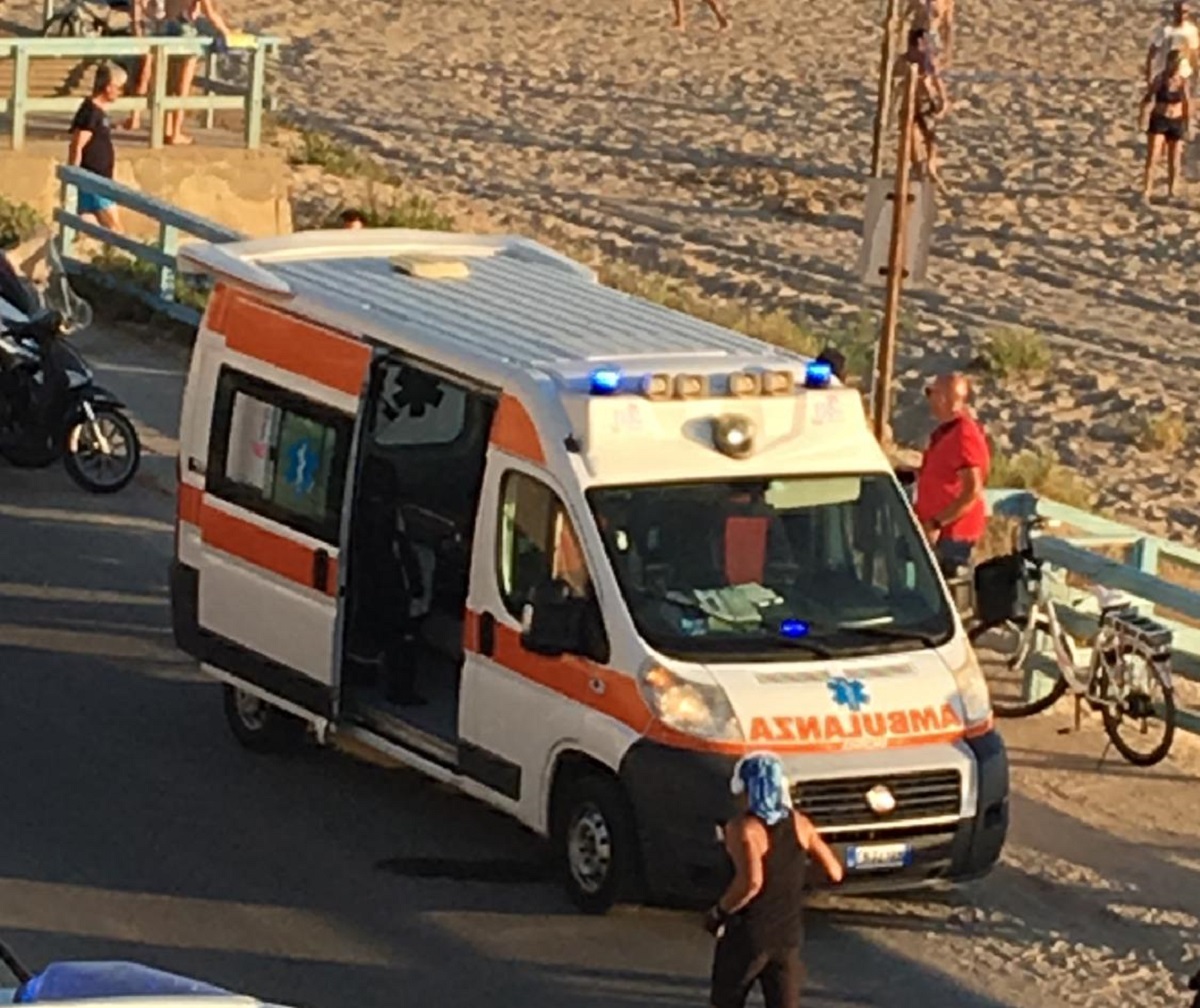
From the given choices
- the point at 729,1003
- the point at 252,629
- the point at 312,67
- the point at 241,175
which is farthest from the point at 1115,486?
the point at 312,67

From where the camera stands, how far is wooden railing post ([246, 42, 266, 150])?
1037 inches

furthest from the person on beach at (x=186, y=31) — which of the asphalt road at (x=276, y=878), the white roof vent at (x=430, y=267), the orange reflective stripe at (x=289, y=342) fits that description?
the orange reflective stripe at (x=289, y=342)

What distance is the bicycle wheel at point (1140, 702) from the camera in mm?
14344

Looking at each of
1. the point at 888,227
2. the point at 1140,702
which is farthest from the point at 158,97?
the point at 1140,702

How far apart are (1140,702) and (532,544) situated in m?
3.27

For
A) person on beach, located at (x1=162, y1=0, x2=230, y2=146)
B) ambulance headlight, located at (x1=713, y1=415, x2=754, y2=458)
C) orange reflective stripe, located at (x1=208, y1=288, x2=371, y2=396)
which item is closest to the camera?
ambulance headlight, located at (x1=713, y1=415, x2=754, y2=458)

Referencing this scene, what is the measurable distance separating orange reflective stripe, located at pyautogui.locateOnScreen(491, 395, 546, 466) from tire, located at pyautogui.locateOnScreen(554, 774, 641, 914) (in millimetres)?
1190

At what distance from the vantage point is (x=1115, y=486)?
2248 centimetres

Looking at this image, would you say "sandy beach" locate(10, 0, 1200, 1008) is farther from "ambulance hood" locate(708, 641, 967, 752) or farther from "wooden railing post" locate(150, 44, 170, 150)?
"wooden railing post" locate(150, 44, 170, 150)

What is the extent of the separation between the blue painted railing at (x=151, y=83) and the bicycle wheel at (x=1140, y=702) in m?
12.9

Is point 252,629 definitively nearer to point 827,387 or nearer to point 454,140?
point 827,387

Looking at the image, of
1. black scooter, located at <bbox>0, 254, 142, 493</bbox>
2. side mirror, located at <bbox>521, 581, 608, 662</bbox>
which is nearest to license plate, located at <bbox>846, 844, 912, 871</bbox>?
side mirror, located at <bbox>521, 581, 608, 662</bbox>

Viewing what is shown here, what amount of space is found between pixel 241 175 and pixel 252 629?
44.6 ft

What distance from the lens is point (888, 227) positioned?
1633 centimetres
